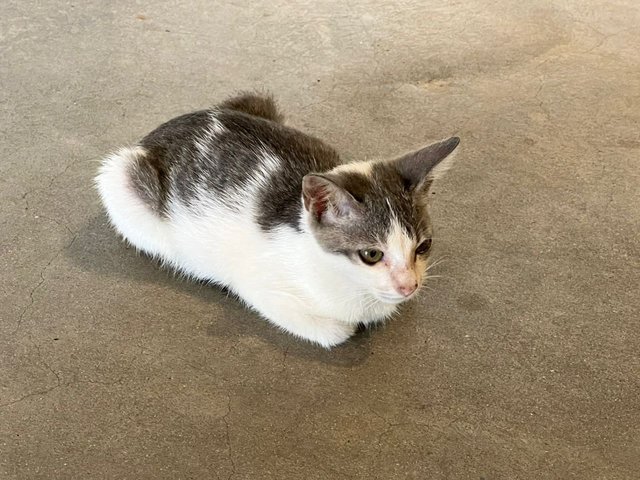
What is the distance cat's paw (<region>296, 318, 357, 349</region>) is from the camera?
2029 mm

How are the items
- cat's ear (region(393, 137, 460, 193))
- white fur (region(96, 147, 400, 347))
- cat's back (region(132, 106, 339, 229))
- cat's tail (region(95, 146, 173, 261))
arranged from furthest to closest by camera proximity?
cat's tail (region(95, 146, 173, 261)), cat's back (region(132, 106, 339, 229)), white fur (region(96, 147, 400, 347)), cat's ear (region(393, 137, 460, 193))

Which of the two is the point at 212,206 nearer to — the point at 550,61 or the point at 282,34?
the point at 282,34

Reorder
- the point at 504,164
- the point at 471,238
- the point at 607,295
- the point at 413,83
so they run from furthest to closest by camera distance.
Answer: the point at 413,83 → the point at 504,164 → the point at 471,238 → the point at 607,295

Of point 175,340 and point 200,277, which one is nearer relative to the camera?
point 175,340

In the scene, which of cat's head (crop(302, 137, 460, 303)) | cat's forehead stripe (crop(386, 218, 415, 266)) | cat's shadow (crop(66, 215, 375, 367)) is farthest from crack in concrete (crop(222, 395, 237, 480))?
cat's forehead stripe (crop(386, 218, 415, 266))

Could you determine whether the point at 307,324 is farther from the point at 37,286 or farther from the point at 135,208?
the point at 37,286

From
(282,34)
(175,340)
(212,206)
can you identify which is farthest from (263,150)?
(282,34)

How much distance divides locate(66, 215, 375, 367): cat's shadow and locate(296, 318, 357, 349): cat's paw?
31 millimetres

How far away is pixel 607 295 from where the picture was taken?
2225 millimetres

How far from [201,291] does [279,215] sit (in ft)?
1.44

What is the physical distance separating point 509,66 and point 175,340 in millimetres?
2248

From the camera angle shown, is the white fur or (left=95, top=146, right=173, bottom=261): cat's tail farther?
(left=95, top=146, right=173, bottom=261): cat's tail

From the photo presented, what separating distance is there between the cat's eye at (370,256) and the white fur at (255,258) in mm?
31

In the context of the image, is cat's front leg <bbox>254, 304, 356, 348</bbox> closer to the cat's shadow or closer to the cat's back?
the cat's shadow
